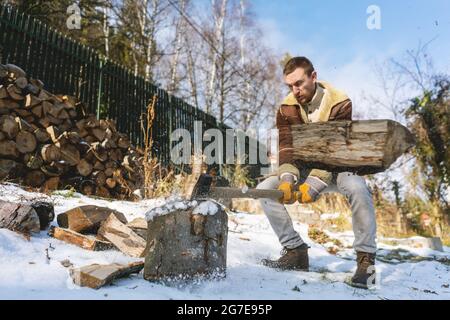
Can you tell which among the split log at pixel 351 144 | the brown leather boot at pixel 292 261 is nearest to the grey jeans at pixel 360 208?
the split log at pixel 351 144

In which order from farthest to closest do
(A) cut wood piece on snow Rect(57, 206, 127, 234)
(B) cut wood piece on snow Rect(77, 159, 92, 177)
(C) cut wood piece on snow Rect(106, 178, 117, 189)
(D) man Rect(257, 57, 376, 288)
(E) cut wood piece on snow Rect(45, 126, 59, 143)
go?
(C) cut wood piece on snow Rect(106, 178, 117, 189) → (B) cut wood piece on snow Rect(77, 159, 92, 177) → (E) cut wood piece on snow Rect(45, 126, 59, 143) → (A) cut wood piece on snow Rect(57, 206, 127, 234) → (D) man Rect(257, 57, 376, 288)

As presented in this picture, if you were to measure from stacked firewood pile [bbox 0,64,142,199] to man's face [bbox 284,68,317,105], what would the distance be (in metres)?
3.06

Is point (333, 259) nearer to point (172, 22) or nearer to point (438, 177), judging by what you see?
point (438, 177)

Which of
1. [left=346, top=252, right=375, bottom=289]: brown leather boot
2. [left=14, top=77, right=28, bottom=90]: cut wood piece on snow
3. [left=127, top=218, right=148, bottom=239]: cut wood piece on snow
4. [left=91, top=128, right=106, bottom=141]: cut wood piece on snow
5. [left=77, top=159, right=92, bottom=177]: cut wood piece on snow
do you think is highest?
[left=14, top=77, right=28, bottom=90]: cut wood piece on snow

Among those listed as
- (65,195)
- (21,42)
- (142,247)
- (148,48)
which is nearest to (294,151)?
(142,247)

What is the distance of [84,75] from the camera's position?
18.9 feet

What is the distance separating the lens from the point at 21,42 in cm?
484

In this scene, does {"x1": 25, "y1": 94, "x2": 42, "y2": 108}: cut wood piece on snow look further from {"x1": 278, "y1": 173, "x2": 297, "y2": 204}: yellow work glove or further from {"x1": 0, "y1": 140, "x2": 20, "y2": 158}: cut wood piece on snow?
{"x1": 278, "y1": 173, "x2": 297, "y2": 204}: yellow work glove

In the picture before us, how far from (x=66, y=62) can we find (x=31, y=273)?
177 inches

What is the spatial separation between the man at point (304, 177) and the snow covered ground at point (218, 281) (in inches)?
8.1

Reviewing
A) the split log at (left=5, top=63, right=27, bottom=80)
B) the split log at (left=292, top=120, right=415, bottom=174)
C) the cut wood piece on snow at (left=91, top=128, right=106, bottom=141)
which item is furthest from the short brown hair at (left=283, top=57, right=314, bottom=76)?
the split log at (left=5, top=63, right=27, bottom=80)

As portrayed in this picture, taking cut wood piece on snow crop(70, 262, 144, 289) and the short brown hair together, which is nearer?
cut wood piece on snow crop(70, 262, 144, 289)

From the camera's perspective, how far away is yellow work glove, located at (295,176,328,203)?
8.00 feet

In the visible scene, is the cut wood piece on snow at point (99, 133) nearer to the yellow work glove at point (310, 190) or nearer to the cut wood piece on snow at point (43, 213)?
the cut wood piece on snow at point (43, 213)
